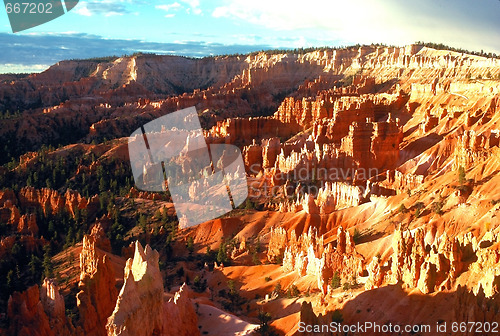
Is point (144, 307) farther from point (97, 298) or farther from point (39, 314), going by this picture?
point (97, 298)

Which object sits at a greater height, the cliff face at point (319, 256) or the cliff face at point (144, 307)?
the cliff face at point (144, 307)

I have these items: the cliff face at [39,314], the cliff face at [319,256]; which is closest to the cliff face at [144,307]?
the cliff face at [39,314]

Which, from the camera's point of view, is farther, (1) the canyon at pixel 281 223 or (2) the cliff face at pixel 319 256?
(2) the cliff face at pixel 319 256

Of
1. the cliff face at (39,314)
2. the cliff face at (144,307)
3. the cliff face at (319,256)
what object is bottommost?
the cliff face at (319,256)

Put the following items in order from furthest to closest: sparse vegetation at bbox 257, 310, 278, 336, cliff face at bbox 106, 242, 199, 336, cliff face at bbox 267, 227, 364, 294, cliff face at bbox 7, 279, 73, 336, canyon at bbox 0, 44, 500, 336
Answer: cliff face at bbox 267, 227, 364, 294
sparse vegetation at bbox 257, 310, 278, 336
cliff face at bbox 7, 279, 73, 336
canyon at bbox 0, 44, 500, 336
cliff face at bbox 106, 242, 199, 336

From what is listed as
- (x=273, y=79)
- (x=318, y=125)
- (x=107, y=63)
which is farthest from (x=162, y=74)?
(x=318, y=125)

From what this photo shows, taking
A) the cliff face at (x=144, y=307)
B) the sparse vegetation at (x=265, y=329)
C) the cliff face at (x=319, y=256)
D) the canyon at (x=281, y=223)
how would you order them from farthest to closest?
the cliff face at (x=319, y=256)
the sparse vegetation at (x=265, y=329)
the canyon at (x=281, y=223)
the cliff face at (x=144, y=307)

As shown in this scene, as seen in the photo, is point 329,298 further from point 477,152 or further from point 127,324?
point 477,152

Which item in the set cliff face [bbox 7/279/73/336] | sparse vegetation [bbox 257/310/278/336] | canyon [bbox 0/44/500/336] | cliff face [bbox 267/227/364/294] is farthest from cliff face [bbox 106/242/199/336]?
cliff face [bbox 267/227/364/294]

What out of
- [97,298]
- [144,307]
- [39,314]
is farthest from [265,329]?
[39,314]

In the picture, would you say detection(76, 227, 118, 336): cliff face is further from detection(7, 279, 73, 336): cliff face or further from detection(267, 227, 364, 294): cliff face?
detection(267, 227, 364, 294): cliff face

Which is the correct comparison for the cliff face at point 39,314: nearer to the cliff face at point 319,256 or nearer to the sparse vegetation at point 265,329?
the sparse vegetation at point 265,329
